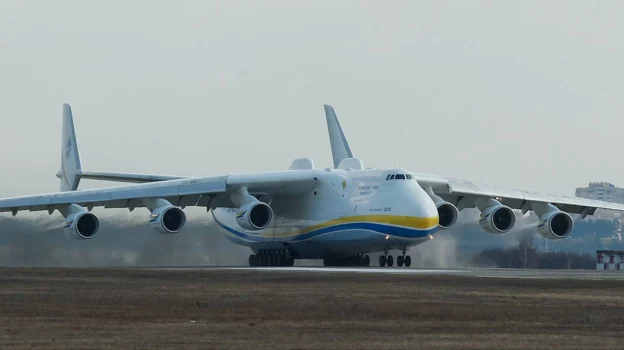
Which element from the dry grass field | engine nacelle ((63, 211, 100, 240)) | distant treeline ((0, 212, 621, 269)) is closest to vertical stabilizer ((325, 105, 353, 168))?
distant treeline ((0, 212, 621, 269))

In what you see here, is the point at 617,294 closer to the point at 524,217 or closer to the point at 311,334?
the point at 311,334

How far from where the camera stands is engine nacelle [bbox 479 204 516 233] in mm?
40812

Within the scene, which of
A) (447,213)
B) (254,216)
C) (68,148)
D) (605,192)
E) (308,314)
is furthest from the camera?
(605,192)

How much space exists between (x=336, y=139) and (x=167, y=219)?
40.3 feet

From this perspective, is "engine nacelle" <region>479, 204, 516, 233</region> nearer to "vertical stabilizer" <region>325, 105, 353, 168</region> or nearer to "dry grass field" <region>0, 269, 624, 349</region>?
"vertical stabilizer" <region>325, 105, 353, 168</region>

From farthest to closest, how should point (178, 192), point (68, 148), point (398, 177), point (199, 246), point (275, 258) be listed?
point (68, 148) → point (199, 246) → point (275, 258) → point (178, 192) → point (398, 177)

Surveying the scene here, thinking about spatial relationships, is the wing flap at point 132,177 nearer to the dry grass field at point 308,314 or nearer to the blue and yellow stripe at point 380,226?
the blue and yellow stripe at point 380,226

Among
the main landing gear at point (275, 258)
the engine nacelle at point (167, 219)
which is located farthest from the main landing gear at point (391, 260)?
the engine nacelle at point (167, 219)

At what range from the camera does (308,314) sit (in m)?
16.2

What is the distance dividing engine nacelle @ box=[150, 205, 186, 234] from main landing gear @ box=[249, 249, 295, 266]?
15.7 ft

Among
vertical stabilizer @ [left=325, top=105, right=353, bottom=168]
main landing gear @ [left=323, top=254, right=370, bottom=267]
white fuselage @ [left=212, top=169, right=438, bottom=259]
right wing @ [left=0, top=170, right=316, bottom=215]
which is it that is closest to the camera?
white fuselage @ [left=212, top=169, right=438, bottom=259]

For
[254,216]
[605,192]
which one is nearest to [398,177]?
[254,216]

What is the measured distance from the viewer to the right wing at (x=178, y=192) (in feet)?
129

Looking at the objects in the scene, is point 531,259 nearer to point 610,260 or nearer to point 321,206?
point 610,260
